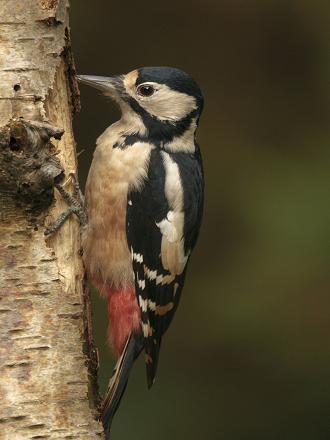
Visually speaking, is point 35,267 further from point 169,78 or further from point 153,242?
point 169,78

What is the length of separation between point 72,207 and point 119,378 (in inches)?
26.1

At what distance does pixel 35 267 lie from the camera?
2980 mm

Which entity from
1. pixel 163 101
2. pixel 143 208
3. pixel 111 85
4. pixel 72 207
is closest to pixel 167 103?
pixel 163 101

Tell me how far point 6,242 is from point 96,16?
2.64 metres

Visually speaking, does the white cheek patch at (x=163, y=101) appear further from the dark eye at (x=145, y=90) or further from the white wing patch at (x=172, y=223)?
the white wing patch at (x=172, y=223)

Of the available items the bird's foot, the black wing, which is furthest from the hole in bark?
the black wing

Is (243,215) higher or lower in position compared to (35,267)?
lower

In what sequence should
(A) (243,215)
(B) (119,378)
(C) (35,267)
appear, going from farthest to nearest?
(A) (243,215) → (B) (119,378) → (C) (35,267)

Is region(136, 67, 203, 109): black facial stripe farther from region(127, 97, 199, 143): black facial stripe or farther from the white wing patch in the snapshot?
the white wing patch

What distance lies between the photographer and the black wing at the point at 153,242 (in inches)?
141

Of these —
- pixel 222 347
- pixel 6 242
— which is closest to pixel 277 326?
pixel 222 347

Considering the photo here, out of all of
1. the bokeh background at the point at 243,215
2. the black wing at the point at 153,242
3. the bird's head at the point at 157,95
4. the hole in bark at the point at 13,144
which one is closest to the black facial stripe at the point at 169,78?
the bird's head at the point at 157,95

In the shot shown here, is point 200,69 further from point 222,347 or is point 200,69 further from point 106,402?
point 106,402

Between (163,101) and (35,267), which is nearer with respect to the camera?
(35,267)
